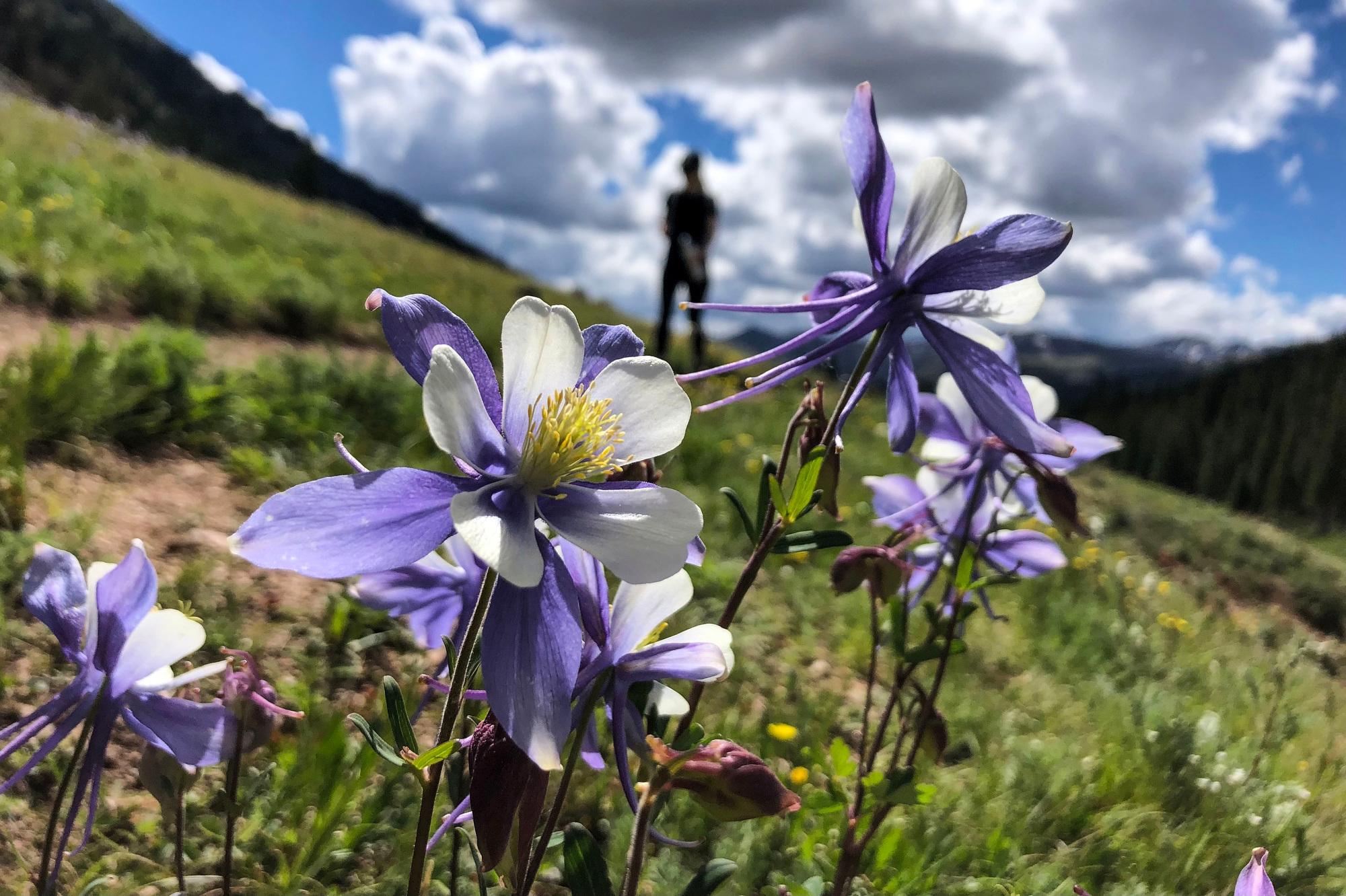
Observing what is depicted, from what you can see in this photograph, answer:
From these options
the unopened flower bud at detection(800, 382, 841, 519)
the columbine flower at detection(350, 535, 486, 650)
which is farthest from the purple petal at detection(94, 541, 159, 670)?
the unopened flower bud at detection(800, 382, 841, 519)

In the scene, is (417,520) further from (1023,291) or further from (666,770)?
(1023,291)

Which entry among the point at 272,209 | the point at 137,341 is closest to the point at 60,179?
the point at 137,341

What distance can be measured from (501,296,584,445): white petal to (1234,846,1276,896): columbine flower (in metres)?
1.05

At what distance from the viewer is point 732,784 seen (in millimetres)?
864

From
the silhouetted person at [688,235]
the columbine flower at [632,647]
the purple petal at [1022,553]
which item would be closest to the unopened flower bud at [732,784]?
the columbine flower at [632,647]

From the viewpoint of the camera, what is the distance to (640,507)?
0.83 meters

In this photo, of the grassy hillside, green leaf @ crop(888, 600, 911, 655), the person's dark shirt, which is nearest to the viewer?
green leaf @ crop(888, 600, 911, 655)

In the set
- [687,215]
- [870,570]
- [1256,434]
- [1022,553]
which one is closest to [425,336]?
[870,570]

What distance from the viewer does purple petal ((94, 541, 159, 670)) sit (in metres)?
1.03

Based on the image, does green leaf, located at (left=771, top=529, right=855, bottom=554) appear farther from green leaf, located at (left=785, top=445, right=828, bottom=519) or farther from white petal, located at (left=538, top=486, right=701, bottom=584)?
white petal, located at (left=538, top=486, right=701, bottom=584)

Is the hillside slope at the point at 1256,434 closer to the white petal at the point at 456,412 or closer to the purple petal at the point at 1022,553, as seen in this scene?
the purple petal at the point at 1022,553

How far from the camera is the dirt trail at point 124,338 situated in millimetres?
4289

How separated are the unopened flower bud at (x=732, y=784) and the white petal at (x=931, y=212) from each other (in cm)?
72

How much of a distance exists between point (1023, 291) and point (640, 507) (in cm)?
69
